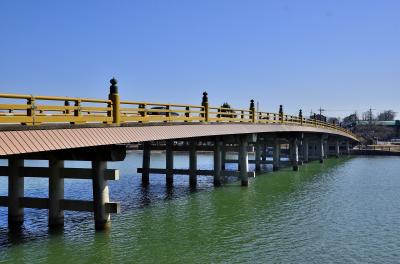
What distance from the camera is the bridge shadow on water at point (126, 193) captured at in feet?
60.1

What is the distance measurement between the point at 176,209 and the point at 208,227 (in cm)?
434

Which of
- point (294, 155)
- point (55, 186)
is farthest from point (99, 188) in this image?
point (294, 155)

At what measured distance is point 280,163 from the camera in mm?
51344

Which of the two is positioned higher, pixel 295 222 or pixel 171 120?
pixel 171 120

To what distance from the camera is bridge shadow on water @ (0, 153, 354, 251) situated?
60.1 ft

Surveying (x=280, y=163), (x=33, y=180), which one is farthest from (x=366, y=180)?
(x=33, y=180)

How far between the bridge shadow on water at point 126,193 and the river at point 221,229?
46mm

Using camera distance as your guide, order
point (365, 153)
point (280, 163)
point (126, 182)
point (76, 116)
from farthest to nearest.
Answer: point (365, 153) < point (280, 163) < point (126, 182) < point (76, 116)

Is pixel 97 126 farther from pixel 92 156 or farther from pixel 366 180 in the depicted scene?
pixel 366 180

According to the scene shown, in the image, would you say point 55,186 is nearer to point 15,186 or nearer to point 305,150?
point 15,186

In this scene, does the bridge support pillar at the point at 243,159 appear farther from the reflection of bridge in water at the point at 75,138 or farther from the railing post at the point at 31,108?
the railing post at the point at 31,108

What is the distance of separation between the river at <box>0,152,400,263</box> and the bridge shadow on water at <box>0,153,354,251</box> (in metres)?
0.05

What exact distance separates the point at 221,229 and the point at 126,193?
1192cm

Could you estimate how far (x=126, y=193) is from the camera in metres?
30.7
